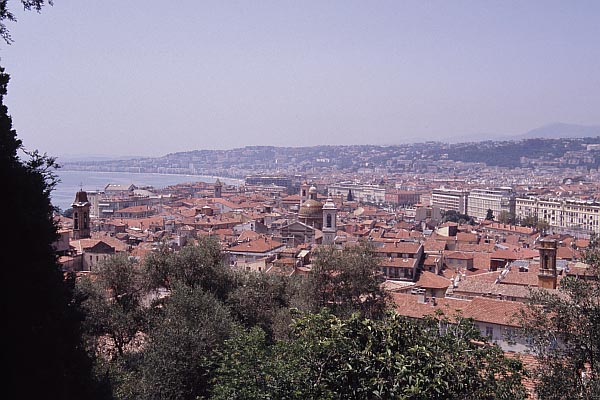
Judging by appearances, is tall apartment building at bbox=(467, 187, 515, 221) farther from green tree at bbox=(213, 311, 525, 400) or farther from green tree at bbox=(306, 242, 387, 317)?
green tree at bbox=(213, 311, 525, 400)

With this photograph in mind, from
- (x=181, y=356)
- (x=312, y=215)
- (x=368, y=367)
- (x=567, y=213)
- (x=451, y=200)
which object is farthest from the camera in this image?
(x=451, y=200)

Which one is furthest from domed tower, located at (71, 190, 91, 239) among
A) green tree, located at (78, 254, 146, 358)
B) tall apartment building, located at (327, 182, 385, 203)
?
tall apartment building, located at (327, 182, 385, 203)

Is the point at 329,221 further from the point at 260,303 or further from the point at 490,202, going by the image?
the point at 490,202

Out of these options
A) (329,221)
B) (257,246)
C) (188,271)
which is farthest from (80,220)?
(188,271)

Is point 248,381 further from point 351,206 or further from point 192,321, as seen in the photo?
point 351,206

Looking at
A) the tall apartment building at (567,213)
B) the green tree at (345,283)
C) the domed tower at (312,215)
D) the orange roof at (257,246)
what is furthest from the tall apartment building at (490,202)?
the green tree at (345,283)

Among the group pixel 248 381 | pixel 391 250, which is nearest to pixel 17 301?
pixel 248 381
